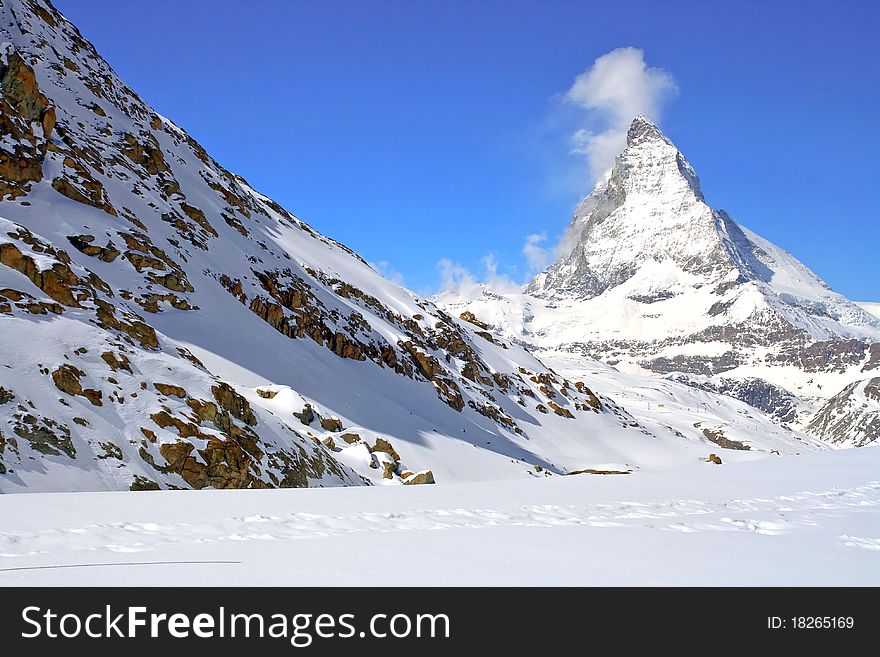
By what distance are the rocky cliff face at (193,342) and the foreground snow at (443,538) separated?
980 centimetres

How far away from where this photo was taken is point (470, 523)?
9.67 m

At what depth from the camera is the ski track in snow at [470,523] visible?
731 centimetres

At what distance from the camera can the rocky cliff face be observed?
21594 millimetres

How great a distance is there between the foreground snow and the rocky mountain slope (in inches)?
382

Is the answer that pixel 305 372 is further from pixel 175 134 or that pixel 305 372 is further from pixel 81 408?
pixel 175 134

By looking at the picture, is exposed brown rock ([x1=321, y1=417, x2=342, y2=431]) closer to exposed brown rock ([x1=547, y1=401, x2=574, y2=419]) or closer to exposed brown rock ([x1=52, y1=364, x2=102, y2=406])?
exposed brown rock ([x1=52, y1=364, x2=102, y2=406])

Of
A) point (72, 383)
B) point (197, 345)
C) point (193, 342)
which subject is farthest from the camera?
point (197, 345)

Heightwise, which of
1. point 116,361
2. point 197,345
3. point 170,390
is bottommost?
point 170,390

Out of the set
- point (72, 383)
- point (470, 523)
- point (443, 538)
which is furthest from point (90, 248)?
point (443, 538)

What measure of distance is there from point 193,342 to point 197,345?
32 centimetres

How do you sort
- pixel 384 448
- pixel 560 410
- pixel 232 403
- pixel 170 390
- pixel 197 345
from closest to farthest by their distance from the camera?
pixel 170 390 < pixel 232 403 < pixel 197 345 < pixel 384 448 < pixel 560 410

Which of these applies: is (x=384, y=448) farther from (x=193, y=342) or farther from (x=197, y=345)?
(x=193, y=342)

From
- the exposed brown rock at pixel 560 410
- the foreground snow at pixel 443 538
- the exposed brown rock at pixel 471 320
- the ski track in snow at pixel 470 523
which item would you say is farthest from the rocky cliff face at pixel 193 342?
the ski track in snow at pixel 470 523

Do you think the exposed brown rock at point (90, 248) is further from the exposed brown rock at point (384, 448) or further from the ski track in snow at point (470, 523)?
the ski track in snow at point (470, 523)
